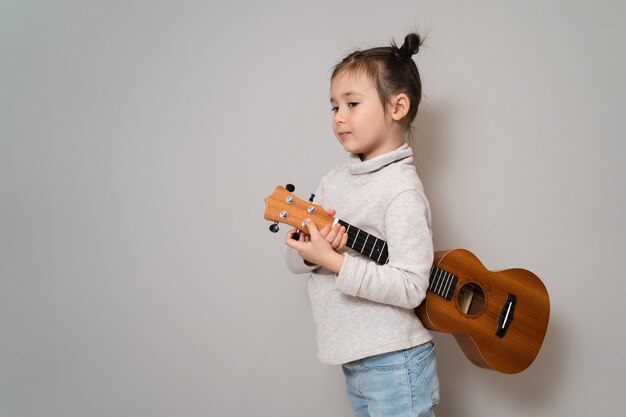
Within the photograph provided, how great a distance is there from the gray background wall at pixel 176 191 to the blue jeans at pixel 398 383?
55cm

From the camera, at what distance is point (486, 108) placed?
1642mm

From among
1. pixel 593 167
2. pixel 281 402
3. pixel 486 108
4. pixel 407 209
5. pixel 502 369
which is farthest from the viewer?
pixel 281 402

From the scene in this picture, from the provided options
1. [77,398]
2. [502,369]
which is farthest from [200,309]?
[502,369]

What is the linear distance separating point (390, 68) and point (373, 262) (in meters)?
0.51

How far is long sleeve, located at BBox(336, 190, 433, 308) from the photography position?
1.10 metres

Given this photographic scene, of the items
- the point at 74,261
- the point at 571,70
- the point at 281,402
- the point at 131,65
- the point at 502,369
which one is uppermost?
the point at 131,65

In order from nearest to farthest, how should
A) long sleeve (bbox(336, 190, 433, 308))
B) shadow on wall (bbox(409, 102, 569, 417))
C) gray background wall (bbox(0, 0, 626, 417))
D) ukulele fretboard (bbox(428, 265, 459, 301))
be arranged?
long sleeve (bbox(336, 190, 433, 308)) < ukulele fretboard (bbox(428, 265, 459, 301)) < shadow on wall (bbox(409, 102, 569, 417)) < gray background wall (bbox(0, 0, 626, 417))

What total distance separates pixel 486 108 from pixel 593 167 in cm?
38

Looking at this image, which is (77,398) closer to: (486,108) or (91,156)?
(91,156)

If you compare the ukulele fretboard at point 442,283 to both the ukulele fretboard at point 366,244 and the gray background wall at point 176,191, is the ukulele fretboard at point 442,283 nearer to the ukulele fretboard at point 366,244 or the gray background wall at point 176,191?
the ukulele fretboard at point 366,244

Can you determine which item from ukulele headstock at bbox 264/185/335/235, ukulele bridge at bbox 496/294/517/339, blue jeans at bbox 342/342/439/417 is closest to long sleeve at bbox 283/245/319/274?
ukulele headstock at bbox 264/185/335/235

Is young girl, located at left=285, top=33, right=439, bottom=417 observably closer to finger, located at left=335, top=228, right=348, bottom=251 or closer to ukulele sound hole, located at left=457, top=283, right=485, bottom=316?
finger, located at left=335, top=228, right=348, bottom=251

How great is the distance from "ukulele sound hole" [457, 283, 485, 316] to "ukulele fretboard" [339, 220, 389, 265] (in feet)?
0.97

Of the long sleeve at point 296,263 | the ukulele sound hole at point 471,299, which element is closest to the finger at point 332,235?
the long sleeve at point 296,263
